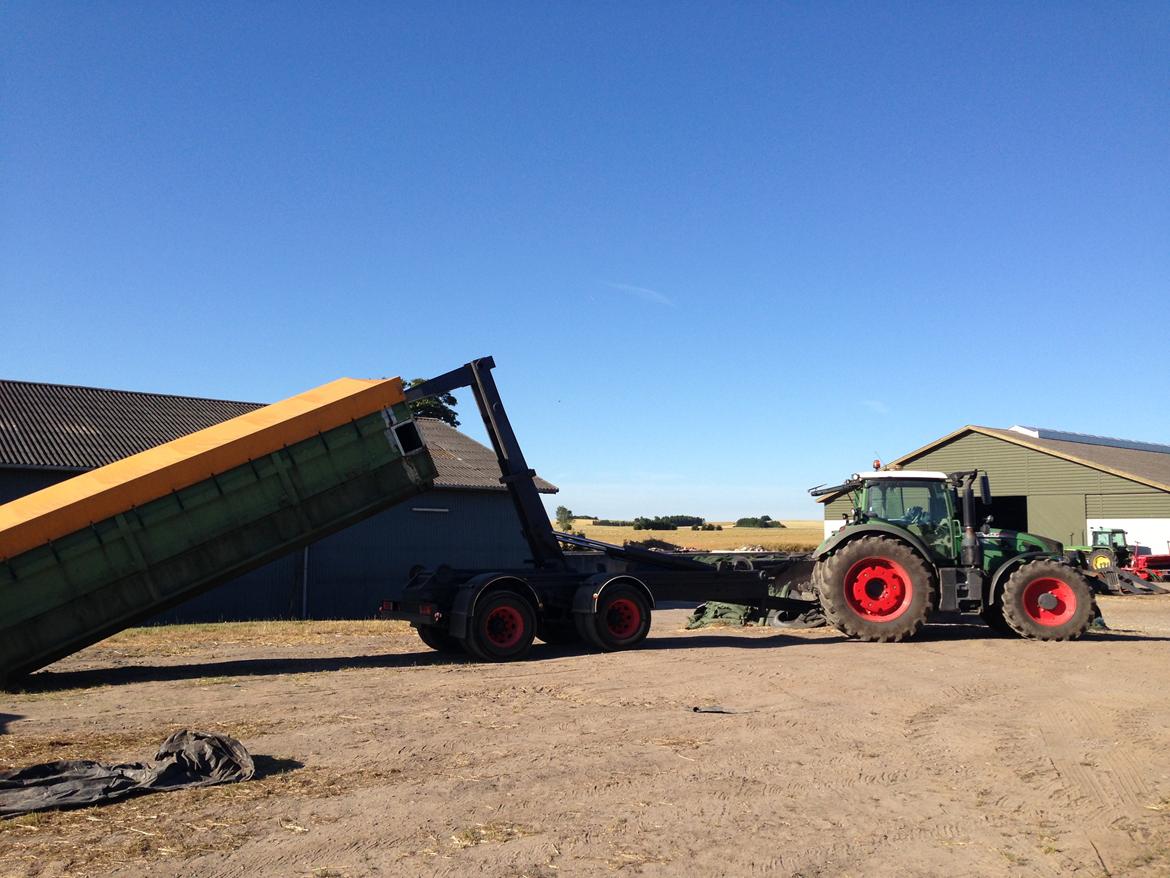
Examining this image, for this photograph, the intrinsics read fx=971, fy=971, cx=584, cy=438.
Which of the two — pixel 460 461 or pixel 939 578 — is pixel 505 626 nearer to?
pixel 939 578

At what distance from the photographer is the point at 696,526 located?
9181 centimetres

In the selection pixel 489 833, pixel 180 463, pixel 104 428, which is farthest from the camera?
pixel 104 428

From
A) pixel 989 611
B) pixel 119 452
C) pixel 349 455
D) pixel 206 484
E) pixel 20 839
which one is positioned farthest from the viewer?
pixel 119 452

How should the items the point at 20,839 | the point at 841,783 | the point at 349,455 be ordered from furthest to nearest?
1. the point at 349,455
2. the point at 841,783
3. the point at 20,839

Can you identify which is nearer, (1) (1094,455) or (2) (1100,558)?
(2) (1100,558)

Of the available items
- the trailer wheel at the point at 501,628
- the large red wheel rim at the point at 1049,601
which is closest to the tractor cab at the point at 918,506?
the large red wheel rim at the point at 1049,601

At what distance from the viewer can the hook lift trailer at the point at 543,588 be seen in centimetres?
1345

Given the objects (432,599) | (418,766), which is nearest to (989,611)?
(432,599)

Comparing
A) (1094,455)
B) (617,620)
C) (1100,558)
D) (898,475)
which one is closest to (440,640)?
(617,620)

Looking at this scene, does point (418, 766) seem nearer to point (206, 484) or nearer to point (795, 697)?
point (795, 697)

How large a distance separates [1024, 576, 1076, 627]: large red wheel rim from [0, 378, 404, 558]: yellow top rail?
1018cm

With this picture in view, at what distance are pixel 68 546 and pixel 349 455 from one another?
3523 mm

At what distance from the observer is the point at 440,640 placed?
47.6 feet

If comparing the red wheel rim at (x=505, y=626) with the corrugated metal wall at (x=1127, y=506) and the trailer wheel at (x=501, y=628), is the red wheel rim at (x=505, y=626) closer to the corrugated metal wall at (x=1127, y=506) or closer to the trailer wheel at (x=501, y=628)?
the trailer wheel at (x=501, y=628)
